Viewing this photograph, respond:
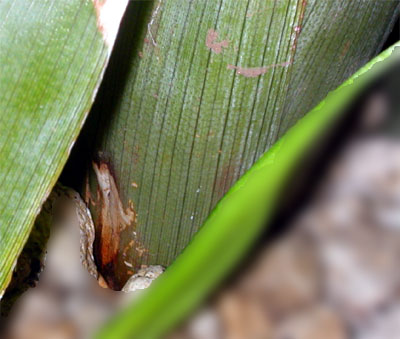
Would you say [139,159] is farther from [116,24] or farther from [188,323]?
[188,323]

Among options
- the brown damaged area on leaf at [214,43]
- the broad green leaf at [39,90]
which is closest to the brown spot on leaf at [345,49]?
the brown damaged area on leaf at [214,43]

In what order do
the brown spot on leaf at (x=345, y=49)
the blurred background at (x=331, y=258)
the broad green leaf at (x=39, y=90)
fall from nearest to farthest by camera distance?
the blurred background at (x=331, y=258)
the broad green leaf at (x=39, y=90)
the brown spot on leaf at (x=345, y=49)

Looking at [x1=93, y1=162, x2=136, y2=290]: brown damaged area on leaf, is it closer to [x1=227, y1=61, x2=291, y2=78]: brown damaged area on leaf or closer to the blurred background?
[x1=227, y1=61, x2=291, y2=78]: brown damaged area on leaf

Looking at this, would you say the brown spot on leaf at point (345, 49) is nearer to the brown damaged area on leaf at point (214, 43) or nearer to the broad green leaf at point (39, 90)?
the brown damaged area on leaf at point (214, 43)

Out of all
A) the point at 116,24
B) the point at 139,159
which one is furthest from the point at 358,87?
the point at 139,159

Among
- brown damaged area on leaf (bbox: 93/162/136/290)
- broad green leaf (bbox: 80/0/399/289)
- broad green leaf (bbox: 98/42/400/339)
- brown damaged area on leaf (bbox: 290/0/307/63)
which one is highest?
broad green leaf (bbox: 98/42/400/339)

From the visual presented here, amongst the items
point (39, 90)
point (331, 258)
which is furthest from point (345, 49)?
point (331, 258)

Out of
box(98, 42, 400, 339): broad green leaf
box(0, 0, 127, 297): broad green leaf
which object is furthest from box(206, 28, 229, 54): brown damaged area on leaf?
box(98, 42, 400, 339): broad green leaf
